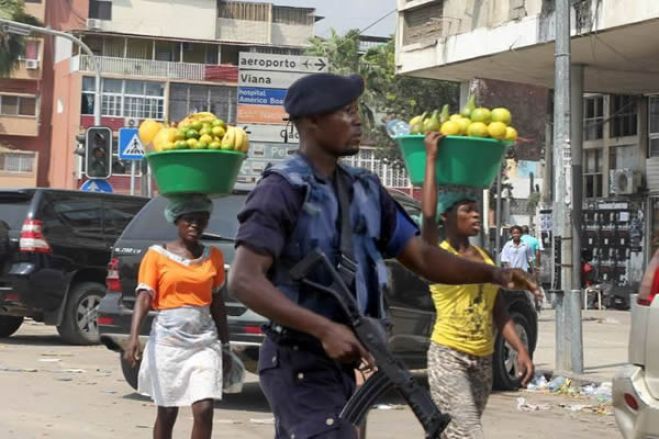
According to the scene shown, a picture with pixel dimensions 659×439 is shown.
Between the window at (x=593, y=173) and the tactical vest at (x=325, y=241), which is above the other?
the window at (x=593, y=173)

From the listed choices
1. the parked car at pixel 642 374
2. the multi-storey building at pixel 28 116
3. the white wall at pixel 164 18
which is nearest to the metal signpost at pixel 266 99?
the parked car at pixel 642 374

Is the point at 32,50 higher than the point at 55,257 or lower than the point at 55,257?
higher

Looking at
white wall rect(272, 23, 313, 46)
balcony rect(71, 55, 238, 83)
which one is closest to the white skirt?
balcony rect(71, 55, 238, 83)

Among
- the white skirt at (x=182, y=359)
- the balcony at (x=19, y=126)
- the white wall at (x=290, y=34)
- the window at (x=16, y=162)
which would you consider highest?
the white wall at (x=290, y=34)

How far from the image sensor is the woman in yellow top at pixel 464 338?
6.42 m

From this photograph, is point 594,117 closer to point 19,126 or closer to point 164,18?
point 164,18

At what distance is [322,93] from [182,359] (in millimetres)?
3526

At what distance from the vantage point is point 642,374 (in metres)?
6.64

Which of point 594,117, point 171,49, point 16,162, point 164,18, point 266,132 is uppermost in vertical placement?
point 164,18

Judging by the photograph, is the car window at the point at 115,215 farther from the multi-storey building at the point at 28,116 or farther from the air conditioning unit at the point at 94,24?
the multi-storey building at the point at 28,116

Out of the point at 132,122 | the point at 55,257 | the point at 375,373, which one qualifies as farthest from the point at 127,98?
the point at 375,373

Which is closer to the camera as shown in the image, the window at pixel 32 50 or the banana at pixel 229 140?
the banana at pixel 229 140

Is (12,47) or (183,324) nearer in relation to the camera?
(183,324)

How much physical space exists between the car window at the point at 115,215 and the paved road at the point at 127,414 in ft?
10.7
